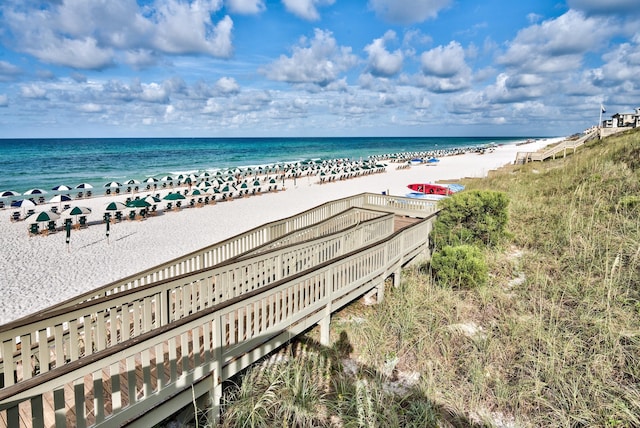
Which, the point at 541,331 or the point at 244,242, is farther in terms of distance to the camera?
the point at 244,242

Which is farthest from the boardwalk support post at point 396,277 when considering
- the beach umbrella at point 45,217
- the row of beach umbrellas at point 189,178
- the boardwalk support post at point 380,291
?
the row of beach umbrellas at point 189,178

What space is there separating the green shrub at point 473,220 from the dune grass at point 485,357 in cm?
149

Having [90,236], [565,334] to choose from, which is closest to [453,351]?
[565,334]

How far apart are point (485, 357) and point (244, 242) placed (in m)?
5.70

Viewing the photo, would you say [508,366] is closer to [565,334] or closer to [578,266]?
[565,334]

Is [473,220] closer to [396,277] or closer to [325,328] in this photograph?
[396,277]

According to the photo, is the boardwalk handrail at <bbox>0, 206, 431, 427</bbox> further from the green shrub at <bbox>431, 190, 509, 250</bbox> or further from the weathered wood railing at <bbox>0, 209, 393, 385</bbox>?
the green shrub at <bbox>431, 190, 509, 250</bbox>

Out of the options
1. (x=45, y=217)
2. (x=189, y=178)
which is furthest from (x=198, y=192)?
(x=45, y=217)

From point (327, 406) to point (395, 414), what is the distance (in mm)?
853

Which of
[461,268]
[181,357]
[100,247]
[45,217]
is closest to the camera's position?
[181,357]

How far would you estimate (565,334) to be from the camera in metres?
4.96

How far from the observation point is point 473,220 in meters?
9.67

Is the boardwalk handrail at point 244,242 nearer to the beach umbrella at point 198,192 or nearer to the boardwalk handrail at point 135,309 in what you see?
the boardwalk handrail at point 135,309

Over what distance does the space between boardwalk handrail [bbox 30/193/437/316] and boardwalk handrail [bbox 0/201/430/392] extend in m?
0.49
